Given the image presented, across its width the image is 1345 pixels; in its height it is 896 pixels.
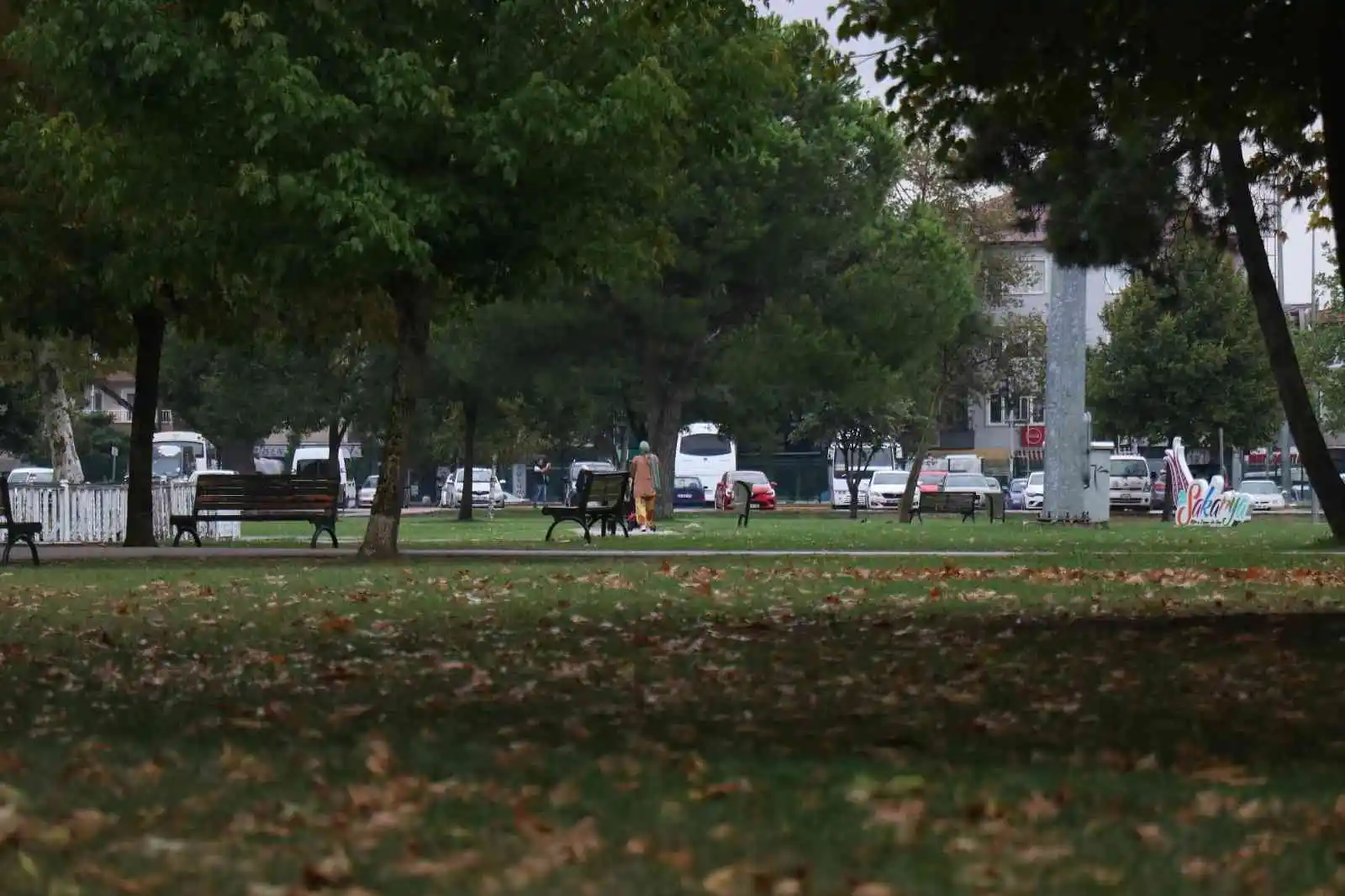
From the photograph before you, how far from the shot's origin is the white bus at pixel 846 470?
3467 inches

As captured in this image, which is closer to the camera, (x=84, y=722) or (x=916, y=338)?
(x=84, y=722)

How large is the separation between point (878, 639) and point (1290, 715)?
153 inches

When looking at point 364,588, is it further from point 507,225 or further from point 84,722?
point 84,722

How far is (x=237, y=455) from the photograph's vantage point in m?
86.8

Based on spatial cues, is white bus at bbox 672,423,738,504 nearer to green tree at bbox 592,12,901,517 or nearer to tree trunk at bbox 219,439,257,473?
tree trunk at bbox 219,439,257,473

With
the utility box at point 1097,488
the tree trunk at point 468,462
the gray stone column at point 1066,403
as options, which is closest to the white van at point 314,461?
the tree trunk at point 468,462

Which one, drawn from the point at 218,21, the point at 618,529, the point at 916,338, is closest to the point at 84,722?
the point at 218,21

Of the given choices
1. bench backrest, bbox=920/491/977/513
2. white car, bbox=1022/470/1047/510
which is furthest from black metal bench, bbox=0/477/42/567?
white car, bbox=1022/470/1047/510

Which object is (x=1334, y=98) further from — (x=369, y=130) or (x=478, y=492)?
(x=478, y=492)

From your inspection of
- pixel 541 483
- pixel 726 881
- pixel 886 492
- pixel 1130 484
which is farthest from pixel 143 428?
pixel 541 483

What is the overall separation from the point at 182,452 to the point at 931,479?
32.2 metres

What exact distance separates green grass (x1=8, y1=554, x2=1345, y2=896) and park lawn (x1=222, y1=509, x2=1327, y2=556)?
13.1 m

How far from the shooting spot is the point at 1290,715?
29.9ft

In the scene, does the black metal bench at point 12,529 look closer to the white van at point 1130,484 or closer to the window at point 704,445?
the white van at point 1130,484
